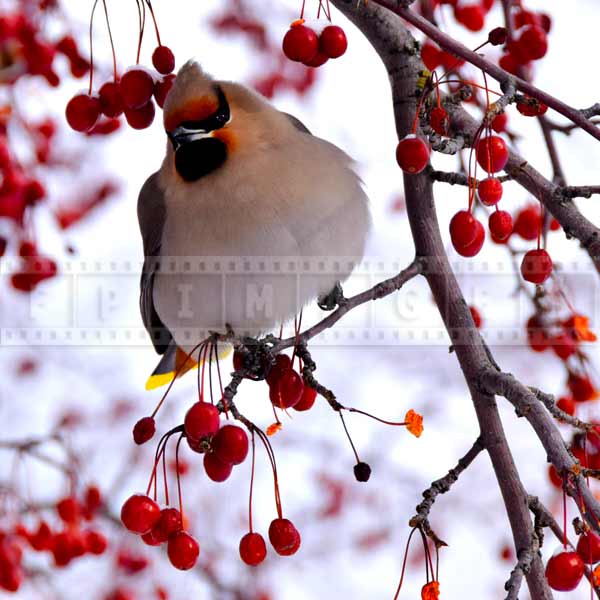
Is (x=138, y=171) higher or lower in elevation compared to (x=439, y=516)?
higher

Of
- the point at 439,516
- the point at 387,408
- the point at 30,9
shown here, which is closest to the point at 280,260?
the point at 30,9

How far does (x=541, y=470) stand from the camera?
12.1 ft

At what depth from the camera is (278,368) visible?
4.09ft

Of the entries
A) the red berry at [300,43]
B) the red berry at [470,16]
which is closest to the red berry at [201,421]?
the red berry at [300,43]

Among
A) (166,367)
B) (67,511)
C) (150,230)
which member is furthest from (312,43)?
(67,511)

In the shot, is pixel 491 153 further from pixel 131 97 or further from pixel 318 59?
pixel 131 97

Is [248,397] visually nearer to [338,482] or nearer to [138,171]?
[338,482]

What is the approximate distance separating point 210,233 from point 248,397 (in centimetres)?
169

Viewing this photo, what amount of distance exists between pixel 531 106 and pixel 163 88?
1.98 feet

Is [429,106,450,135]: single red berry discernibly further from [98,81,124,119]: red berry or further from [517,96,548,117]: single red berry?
[98,81,124,119]: red berry

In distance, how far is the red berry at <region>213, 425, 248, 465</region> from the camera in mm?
1109

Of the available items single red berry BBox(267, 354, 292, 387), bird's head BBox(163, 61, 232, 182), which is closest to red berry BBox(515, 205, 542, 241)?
bird's head BBox(163, 61, 232, 182)

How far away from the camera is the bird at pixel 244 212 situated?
1.48m

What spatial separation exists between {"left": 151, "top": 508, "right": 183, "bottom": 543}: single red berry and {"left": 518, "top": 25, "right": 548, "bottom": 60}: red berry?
93cm
